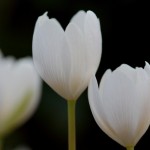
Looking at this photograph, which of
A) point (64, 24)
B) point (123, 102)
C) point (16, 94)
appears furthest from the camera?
point (64, 24)

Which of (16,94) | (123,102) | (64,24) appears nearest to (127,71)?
(123,102)

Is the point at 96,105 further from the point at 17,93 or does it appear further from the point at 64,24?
the point at 64,24

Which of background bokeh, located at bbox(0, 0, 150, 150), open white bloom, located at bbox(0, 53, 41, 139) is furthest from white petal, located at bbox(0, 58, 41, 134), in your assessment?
background bokeh, located at bbox(0, 0, 150, 150)

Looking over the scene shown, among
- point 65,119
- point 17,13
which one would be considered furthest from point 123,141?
point 17,13

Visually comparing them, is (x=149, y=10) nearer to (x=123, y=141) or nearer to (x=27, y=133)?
(x=27, y=133)

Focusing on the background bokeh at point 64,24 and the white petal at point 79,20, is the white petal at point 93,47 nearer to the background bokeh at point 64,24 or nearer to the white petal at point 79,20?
the white petal at point 79,20

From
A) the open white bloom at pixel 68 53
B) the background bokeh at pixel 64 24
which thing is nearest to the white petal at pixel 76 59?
the open white bloom at pixel 68 53
